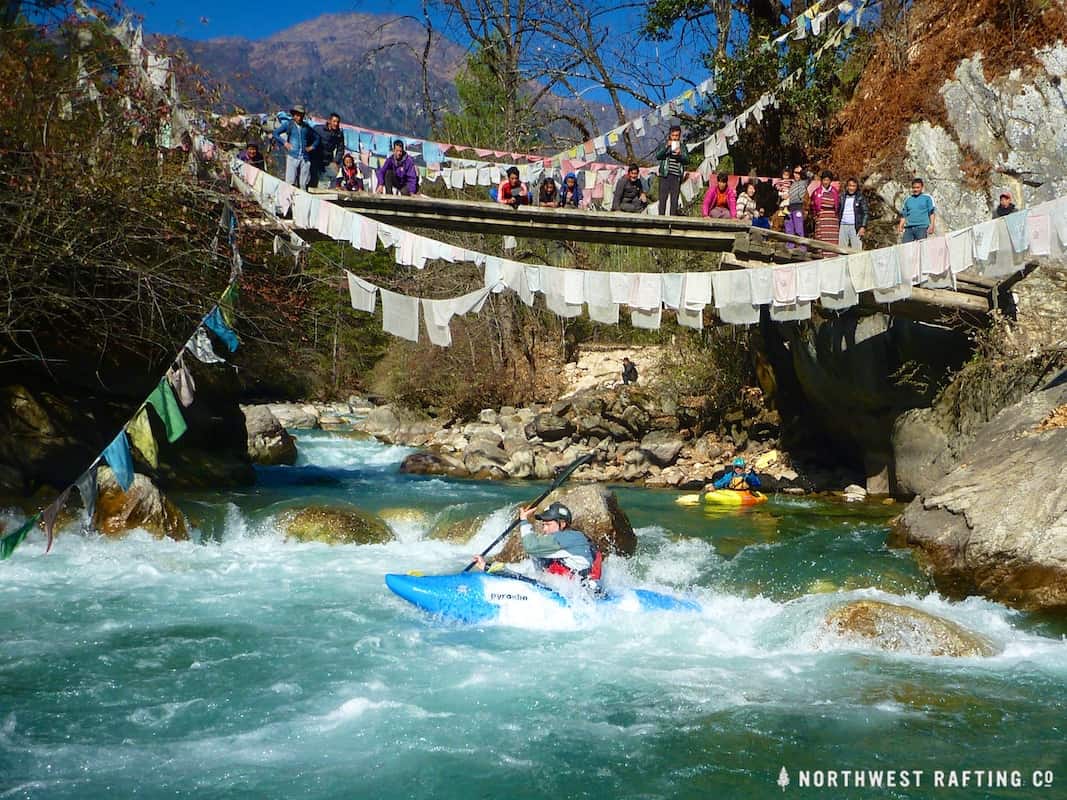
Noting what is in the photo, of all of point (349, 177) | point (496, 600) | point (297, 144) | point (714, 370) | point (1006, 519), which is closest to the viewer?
point (496, 600)

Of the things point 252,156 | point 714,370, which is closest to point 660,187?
point 252,156

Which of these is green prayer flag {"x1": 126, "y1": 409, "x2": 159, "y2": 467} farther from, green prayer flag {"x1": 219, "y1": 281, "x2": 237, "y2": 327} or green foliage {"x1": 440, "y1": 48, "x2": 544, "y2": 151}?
green foliage {"x1": 440, "y1": 48, "x2": 544, "y2": 151}

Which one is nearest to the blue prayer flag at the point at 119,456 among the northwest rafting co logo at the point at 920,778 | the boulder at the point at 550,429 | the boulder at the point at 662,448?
the northwest rafting co logo at the point at 920,778

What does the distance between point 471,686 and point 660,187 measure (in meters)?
9.87

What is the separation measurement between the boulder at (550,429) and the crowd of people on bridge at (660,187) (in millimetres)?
6571

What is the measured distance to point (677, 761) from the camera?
19.6 ft

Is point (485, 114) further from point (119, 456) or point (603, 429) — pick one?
point (119, 456)

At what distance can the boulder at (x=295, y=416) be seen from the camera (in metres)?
25.7

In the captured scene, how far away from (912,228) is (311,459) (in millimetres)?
12899

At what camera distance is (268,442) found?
786 inches

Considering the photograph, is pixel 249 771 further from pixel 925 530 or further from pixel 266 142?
pixel 266 142

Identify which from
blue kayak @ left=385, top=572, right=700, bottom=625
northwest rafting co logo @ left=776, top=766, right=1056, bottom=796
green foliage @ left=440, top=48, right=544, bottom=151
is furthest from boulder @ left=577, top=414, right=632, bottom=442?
northwest rafting co logo @ left=776, top=766, right=1056, bottom=796

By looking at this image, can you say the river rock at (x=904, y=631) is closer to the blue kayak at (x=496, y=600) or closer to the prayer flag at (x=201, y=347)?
the blue kayak at (x=496, y=600)

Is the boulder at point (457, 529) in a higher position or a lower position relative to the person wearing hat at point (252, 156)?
lower
